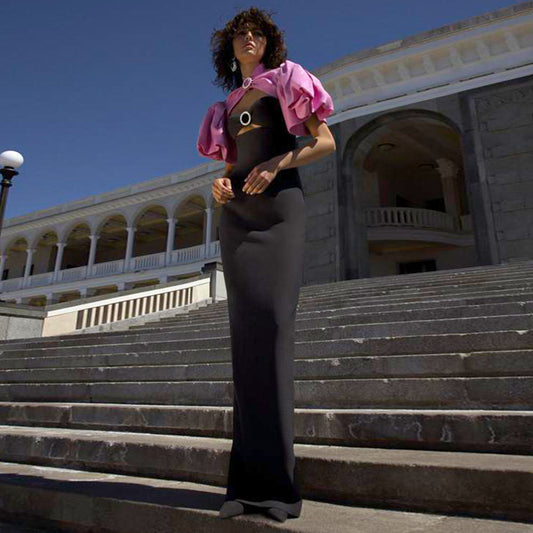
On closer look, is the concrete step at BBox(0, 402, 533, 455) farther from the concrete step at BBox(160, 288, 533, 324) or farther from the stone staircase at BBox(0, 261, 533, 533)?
the concrete step at BBox(160, 288, 533, 324)

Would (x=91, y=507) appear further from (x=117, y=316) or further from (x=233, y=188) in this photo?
(x=117, y=316)

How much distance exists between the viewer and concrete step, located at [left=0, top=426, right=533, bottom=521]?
5.83ft

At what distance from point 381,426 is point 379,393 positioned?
54 cm

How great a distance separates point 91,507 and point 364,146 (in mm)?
15357

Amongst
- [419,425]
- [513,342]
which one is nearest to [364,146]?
[513,342]

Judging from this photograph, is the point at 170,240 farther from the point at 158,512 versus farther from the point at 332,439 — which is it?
the point at 158,512

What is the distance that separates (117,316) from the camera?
414 inches

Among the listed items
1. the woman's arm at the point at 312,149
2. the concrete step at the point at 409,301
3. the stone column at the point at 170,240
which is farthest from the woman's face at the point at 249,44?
the stone column at the point at 170,240

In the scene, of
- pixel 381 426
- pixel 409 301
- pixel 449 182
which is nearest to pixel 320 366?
pixel 381 426

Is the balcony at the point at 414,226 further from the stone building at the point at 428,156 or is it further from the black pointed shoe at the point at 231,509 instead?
the black pointed shoe at the point at 231,509

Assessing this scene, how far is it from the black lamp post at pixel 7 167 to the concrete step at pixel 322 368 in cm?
384

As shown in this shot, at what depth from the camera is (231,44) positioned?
7.86 feet

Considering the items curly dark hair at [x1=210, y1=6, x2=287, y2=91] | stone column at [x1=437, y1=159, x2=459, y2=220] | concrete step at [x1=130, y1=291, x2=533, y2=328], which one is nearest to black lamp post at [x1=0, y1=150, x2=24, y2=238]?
concrete step at [x1=130, y1=291, x2=533, y2=328]

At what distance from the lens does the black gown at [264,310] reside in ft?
5.79
